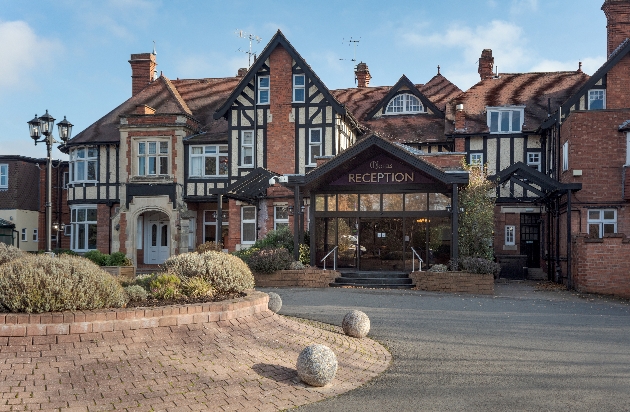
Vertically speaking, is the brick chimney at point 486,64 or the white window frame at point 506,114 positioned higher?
the brick chimney at point 486,64

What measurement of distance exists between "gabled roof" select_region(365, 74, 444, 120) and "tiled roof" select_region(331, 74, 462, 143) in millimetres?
360

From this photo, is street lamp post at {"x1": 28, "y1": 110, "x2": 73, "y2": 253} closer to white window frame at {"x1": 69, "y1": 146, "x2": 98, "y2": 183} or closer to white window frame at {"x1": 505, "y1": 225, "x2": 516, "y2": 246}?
white window frame at {"x1": 69, "y1": 146, "x2": 98, "y2": 183}

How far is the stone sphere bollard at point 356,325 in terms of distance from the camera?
10117 mm

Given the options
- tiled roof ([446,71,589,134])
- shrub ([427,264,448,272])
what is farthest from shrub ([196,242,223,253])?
tiled roof ([446,71,589,134])

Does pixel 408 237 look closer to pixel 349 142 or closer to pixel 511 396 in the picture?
pixel 349 142

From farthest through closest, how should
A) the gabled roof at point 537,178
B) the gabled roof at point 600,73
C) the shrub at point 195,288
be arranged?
the gabled roof at point 600,73, the gabled roof at point 537,178, the shrub at point 195,288

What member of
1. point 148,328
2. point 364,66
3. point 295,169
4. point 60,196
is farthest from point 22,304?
point 364,66

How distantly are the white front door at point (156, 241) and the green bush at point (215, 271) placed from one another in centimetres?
1996

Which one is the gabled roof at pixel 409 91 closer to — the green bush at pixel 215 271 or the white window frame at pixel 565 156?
the white window frame at pixel 565 156

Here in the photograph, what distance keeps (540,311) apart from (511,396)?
738cm

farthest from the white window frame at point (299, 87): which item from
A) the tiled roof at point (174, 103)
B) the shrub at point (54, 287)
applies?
the shrub at point (54, 287)

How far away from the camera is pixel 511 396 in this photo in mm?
7102

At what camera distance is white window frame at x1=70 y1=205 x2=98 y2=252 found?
97.2 feet

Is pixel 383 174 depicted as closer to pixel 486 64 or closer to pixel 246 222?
pixel 246 222
